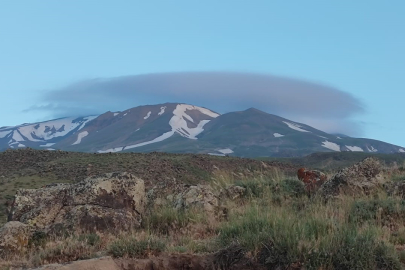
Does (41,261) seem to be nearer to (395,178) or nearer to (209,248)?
(209,248)

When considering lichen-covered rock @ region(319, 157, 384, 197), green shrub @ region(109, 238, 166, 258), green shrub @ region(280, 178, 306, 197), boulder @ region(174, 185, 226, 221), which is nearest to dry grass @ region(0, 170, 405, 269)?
green shrub @ region(109, 238, 166, 258)

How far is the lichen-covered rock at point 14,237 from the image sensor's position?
810cm

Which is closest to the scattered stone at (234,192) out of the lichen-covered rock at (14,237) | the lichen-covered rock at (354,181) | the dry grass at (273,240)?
the lichen-covered rock at (354,181)

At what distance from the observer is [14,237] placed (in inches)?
328

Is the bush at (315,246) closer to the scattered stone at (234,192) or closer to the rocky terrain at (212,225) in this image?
the rocky terrain at (212,225)

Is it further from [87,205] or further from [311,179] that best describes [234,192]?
[87,205]

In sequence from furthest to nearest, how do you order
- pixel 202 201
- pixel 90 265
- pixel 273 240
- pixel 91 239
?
pixel 202 201 < pixel 91 239 < pixel 273 240 < pixel 90 265

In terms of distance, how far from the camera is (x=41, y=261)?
6.73m

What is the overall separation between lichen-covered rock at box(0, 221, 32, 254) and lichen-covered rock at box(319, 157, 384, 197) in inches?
260

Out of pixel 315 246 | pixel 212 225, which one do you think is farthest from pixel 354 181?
pixel 315 246

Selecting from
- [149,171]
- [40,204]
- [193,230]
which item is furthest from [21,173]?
[193,230]

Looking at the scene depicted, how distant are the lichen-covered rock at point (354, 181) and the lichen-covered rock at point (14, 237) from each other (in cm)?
661

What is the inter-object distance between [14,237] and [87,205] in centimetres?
175

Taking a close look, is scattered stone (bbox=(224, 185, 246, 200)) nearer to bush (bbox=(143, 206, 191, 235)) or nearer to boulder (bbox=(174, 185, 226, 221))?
boulder (bbox=(174, 185, 226, 221))
